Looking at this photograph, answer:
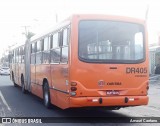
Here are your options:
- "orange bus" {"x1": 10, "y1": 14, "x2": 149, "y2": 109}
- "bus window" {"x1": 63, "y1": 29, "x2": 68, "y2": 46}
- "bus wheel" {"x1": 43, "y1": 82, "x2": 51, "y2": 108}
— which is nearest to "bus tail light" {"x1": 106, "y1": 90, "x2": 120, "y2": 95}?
"orange bus" {"x1": 10, "y1": 14, "x2": 149, "y2": 109}

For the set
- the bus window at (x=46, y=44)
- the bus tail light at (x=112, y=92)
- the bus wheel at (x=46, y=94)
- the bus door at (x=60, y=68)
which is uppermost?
the bus window at (x=46, y=44)

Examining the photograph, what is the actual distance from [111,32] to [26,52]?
9327 millimetres

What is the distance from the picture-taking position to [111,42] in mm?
10641

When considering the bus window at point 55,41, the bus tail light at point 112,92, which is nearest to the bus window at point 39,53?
the bus window at point 55,41

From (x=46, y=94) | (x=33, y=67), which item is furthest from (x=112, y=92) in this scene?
(x=33, y=67)

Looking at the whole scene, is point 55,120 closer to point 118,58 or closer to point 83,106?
point 83,106

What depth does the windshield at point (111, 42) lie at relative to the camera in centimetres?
1039

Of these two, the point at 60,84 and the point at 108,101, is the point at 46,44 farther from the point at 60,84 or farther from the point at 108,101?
the point at 108,101

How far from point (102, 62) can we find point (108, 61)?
191 millimetres

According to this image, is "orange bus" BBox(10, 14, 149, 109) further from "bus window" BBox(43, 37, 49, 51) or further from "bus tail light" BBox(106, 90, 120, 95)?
"bus window" BBox(43, 37, 49, 51)

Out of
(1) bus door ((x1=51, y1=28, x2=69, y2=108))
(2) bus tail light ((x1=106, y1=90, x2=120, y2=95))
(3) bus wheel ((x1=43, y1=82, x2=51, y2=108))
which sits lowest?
(3) bus wheel ((x1=43, y1=82, x2=51, y2=108))

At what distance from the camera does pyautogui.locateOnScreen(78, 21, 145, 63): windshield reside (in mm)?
10391

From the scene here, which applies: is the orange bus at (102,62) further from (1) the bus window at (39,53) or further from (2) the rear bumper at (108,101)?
(1) the bus window at (39,53)

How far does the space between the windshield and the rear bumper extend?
1069 millimetres
